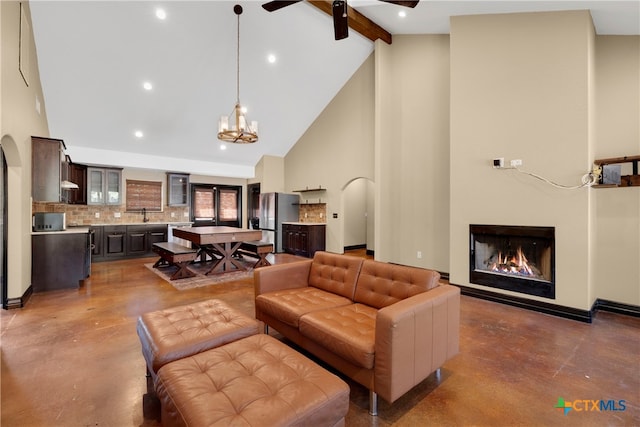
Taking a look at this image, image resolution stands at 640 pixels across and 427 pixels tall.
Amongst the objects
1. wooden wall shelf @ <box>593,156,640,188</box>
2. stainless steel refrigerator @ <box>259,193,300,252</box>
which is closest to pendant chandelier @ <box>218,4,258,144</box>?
stainless steel refrigerator @ <box>259,193,300,252</box>

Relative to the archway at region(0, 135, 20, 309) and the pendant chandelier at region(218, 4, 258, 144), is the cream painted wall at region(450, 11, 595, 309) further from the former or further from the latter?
the archway at region(0, 135, 20, 309)

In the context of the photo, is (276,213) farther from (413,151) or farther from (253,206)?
(413,151)

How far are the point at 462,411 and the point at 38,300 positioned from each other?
16.3 ft

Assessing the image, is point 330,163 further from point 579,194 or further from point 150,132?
point 579,194

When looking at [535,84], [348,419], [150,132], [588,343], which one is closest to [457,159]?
[535,84]

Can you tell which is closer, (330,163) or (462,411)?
(462,411)

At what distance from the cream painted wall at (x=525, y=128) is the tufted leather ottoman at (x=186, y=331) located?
3370mm

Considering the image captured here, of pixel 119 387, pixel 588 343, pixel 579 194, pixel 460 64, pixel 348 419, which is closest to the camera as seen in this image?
pixel 348 419

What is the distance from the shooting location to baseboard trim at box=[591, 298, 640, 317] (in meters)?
3.37

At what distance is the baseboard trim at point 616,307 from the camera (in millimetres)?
3373

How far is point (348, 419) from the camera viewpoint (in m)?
1.71

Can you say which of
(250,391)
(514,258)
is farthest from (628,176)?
(250,391)

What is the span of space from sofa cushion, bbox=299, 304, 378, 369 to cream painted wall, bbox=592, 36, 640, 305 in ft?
10.8

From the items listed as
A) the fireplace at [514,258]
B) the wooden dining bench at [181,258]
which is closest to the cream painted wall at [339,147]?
the fireplace at [514,258]
